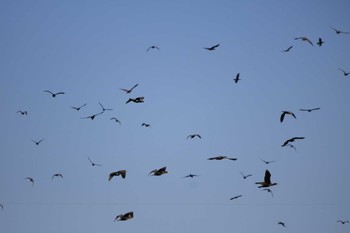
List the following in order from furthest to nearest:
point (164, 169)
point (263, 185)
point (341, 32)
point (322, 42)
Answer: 1. point (322, 42)
2. point (341, 32)
3. point (164, 169)
4. point (263, 185)

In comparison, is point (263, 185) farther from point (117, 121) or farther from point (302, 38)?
point (117, 121)

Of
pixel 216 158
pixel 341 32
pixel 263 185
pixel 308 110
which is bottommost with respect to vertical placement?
pixel 263 185

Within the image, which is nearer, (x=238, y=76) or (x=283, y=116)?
(x=283, y=116)

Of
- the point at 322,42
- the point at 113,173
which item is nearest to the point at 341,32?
the point at 322,42

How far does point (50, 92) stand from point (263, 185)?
18.2m

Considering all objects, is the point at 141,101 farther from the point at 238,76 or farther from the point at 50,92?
the point at 50,92

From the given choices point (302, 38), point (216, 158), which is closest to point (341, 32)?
point (302, 38)

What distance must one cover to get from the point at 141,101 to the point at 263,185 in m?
8.90

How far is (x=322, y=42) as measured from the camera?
35.2 m

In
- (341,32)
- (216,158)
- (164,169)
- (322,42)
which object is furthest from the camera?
(322,42)

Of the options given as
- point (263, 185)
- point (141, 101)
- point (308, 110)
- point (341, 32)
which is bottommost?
point (263, 185)

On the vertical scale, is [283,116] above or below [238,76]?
below

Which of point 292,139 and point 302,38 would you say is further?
point 302,38

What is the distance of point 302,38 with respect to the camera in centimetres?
3025
